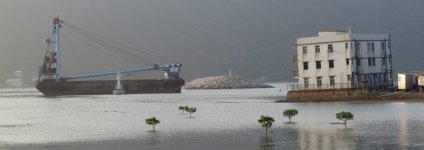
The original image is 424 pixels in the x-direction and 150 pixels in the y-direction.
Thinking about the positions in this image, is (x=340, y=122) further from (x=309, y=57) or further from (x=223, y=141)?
(x=309, y=57)

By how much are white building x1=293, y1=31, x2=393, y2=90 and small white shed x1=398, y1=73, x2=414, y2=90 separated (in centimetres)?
494

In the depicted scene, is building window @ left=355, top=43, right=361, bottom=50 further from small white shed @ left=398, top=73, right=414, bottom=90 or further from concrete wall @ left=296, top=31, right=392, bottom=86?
small white shed @ left=398, top=73, right=414, bottom=90

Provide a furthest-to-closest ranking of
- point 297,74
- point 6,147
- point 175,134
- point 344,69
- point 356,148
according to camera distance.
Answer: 1. point 297,74
2. point 344,69
3. point 175,134
4. point 6,147
5. point 356,148

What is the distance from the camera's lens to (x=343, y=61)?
3883 inches

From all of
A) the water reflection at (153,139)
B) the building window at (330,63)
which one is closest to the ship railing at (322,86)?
the building window at (330,63)

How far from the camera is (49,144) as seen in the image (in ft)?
149

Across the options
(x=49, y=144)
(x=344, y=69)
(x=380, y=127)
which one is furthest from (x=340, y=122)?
(x=344, y=69)

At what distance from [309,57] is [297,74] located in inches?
155

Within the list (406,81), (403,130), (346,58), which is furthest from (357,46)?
(403,130)

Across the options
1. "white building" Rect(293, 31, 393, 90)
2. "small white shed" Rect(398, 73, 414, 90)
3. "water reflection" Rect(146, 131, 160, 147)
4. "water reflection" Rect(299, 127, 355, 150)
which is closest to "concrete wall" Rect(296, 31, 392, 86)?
"white building" Rect(293, 31, 393, 90)

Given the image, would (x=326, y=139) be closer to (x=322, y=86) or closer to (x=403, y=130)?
(x=403, y=130)

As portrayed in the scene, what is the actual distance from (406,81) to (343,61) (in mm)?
9372

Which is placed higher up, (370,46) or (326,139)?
(370,46)

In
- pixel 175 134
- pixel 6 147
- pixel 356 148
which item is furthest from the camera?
pixel 175 134
